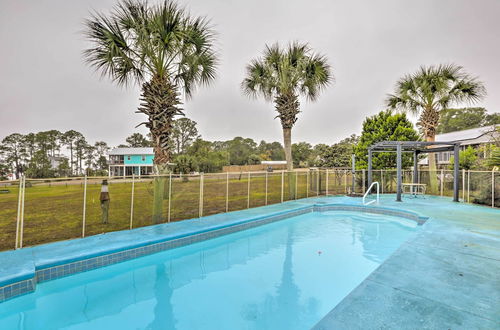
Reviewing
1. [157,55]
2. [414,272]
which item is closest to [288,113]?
[157,55]

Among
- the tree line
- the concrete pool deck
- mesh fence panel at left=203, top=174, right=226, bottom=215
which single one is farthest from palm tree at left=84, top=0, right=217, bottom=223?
the concrete pool deck

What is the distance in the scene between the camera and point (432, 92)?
11375 millimetres

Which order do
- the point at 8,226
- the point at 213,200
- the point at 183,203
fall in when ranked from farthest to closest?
the point at 213,200 → the point at 183,203 → the point at 8,226

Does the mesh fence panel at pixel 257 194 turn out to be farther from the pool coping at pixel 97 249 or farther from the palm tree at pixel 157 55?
the palm tree at pixel 157 55

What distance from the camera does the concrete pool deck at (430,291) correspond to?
200cm

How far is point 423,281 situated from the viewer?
2742 mm

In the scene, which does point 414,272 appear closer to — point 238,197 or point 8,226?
point 8,226

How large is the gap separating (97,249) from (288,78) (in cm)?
938

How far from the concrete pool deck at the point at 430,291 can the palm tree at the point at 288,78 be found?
7.58 metres

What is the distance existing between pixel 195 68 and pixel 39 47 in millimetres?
9280

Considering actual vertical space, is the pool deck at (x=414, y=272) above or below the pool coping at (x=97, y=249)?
above

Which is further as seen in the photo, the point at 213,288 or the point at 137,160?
the point at 137,160

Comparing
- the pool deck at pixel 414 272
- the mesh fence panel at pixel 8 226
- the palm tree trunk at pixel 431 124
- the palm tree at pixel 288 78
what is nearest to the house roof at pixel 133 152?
the mesh fence panel at pixel 8 226

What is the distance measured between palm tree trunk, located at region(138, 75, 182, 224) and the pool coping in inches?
61.1
